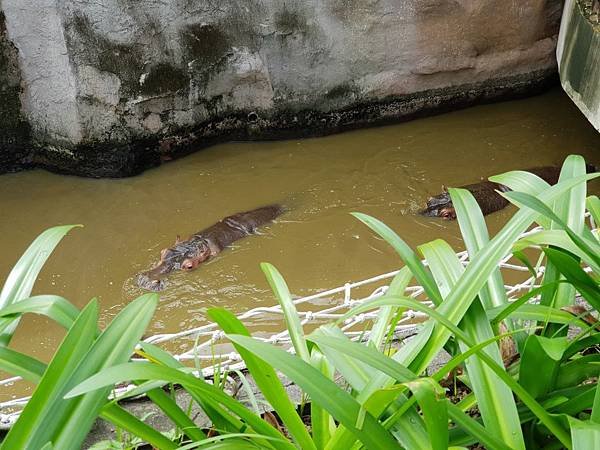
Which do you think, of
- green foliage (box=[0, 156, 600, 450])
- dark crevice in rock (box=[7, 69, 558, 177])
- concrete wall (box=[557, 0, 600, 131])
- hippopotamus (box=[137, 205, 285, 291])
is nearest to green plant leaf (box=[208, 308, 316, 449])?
green foliage (box=[0, 156, 600, 450])

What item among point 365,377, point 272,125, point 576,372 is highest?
point 365,377

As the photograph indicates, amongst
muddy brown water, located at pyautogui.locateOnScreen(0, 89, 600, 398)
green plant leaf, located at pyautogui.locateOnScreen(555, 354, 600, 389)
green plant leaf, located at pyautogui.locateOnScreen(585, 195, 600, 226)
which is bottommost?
muddy brown water, located at pyautogui.locateOnScreen(0, 89, 600, 398)

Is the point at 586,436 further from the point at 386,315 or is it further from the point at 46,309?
the point at 46,309

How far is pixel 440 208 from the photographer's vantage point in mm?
5273

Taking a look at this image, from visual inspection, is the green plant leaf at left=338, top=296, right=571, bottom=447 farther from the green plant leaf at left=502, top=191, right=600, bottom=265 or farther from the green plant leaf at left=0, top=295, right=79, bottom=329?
the green plant leaf at left=0, top=295, right=79, bottom=329

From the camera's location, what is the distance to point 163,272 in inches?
187

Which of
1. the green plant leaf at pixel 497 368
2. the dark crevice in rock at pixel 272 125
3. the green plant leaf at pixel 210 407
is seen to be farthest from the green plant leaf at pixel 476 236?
the dark crevice in rock at pixel 272 125

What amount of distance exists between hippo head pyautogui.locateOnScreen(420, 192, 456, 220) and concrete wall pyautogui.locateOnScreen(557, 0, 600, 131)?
3.48ft

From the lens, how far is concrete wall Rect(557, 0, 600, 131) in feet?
15.1

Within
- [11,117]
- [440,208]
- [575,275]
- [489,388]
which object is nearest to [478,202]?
[440,208]

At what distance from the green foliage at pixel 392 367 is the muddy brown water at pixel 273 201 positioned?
8.46 ft

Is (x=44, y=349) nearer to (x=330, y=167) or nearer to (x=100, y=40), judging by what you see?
(x=100, y=40)

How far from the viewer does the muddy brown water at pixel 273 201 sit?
185 inches

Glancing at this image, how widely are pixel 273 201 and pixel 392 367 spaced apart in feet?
14.0
